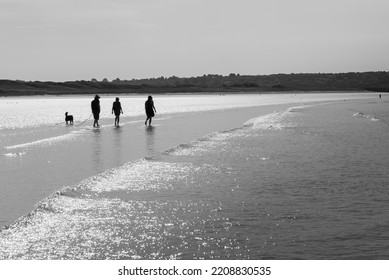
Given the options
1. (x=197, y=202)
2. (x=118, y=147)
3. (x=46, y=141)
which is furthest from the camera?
(x=46, y=141)

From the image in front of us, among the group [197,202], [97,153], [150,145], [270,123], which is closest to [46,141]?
[150,145]

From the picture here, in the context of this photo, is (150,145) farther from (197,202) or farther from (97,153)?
(197,202)

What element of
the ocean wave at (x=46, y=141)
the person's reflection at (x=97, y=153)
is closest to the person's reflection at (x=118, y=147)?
the person's reflection at (x=97, y=153)

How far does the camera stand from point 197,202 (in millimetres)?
11430

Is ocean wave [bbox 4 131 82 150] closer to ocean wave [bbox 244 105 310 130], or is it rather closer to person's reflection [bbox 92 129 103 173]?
person's reflection [bbox 92 129 103 173]

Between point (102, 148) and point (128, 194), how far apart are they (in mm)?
8698

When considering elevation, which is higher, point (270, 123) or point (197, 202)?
point (197, 202)

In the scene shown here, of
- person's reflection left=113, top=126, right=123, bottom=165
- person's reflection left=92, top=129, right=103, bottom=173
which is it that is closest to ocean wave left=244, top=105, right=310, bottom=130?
person's reflection left=113, top=126, right=123, bottom=165

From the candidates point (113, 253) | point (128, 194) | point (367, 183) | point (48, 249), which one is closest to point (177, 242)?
point (113, 253)

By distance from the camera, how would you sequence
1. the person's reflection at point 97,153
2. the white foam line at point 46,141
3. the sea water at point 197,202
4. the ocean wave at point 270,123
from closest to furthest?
the sea water at point 197,202 → the person's reflection at point 97,153 → the white foam line at point 46,141 → the ocean wave at point 270,123

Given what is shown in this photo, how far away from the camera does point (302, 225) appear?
9.51 meters

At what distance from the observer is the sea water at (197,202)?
8336 mm

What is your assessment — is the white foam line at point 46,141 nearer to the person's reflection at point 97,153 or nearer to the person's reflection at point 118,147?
the person's reflection at point 97,153
